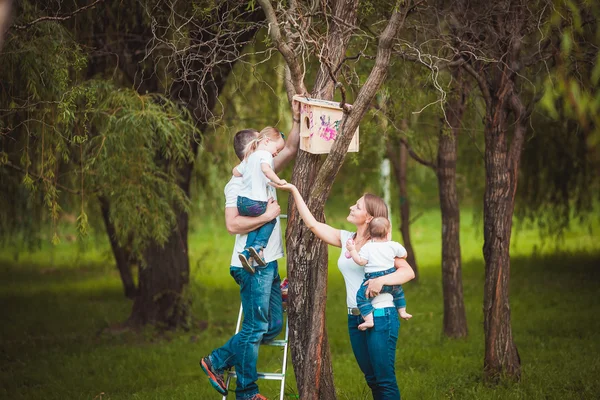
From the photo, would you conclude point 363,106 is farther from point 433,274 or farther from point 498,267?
point 433,274

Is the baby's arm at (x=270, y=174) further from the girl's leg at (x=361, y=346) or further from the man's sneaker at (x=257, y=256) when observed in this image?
the girl's leg at (x=361, y=346)

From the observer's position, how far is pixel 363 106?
4.82m

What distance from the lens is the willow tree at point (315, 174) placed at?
4859 millimetres

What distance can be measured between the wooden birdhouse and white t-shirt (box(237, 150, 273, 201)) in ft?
0.91

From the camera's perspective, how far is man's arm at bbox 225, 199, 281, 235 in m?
5.12

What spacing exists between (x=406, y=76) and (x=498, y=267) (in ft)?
6.67

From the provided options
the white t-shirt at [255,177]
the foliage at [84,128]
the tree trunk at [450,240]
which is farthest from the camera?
the tree trunk at [450,240]

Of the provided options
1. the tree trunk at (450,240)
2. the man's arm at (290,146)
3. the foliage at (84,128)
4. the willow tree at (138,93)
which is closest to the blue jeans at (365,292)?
the man's arm at (290,146)

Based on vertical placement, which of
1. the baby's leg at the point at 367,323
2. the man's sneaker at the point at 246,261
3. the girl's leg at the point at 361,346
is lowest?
the girl's leg at the point at 361,346

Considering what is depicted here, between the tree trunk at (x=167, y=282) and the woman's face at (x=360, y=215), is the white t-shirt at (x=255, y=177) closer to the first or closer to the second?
the woman's face at (x=360, y=215)

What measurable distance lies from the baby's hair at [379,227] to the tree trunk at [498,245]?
7.24 feet

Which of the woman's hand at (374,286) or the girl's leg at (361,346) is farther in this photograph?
the girl's leg at (361,346)

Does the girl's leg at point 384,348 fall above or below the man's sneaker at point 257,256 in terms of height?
below

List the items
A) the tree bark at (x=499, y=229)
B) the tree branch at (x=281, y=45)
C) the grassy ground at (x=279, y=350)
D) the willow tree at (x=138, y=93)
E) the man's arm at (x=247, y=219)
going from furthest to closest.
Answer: the grassy ground at (x=279, y=350)
the tree bark at (x=499, y=229)
the willow tree at (x=138, y=93)
the man's arm at (x=247, y=219)
the tree branch at (x=281, y=45)
